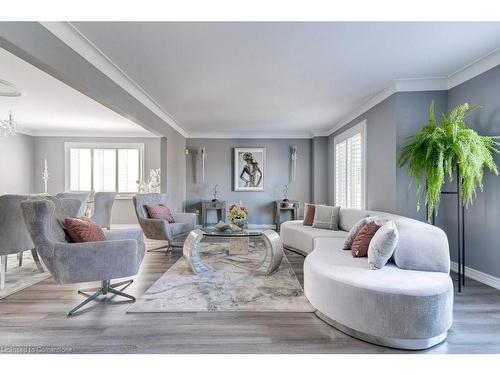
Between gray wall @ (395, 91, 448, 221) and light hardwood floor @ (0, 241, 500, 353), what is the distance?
4.62 ft

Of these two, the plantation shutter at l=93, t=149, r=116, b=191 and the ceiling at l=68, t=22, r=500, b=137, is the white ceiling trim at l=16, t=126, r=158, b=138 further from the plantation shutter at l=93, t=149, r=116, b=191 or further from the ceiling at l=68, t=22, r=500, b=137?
the ceiling at l=68, t=22, r=500, b=137

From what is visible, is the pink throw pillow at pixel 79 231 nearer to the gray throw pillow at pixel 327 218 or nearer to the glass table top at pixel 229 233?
the glass table top at pixel 229 233

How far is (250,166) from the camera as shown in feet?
24.3

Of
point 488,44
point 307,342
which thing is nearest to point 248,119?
point 488,44

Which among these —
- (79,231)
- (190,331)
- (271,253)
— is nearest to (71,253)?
(79,231)

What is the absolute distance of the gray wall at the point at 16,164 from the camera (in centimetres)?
666

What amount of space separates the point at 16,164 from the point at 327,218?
7509 mm

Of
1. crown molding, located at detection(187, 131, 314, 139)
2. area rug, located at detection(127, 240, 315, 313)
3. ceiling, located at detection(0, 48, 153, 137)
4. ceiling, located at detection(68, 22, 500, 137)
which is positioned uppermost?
ceiling, located at detection(0, 48, 153, 137)

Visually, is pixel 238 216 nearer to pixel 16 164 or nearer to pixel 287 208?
pixel 287 208

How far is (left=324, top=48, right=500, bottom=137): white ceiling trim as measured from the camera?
310 centimetres

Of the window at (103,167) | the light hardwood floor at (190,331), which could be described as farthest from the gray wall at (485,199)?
the window at (103,167)

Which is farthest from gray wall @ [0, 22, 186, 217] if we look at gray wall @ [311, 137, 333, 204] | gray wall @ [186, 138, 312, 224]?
gray wall @ [311, 137, 333, 204]
